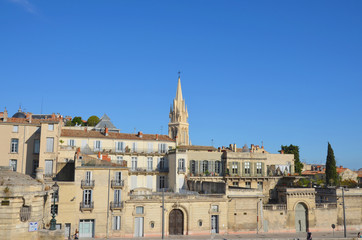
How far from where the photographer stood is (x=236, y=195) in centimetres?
4066

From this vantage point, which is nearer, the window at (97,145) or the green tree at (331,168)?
the window at (97,145)

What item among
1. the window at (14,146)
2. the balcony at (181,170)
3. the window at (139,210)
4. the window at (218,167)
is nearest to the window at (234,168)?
the window at (218,167)

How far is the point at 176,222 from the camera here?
38750 millimetres

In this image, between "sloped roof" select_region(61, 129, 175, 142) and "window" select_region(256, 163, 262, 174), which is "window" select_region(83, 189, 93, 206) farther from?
"window" select_region(256, 163, 262, 174)

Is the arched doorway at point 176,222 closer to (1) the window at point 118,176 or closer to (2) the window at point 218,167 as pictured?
(1) the window at point 118,176

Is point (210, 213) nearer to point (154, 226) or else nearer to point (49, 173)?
point (154, 226)

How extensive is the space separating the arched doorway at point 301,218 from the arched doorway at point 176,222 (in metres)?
14.7

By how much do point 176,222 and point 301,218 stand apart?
16.2 meters

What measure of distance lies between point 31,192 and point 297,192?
3162 centimetres

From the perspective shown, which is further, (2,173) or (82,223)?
(82,223)

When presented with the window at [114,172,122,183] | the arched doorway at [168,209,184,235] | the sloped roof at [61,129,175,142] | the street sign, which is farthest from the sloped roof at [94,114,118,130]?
the street sign

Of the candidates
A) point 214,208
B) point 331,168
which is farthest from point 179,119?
point 214,208

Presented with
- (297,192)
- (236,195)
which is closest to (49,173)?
(236,195)

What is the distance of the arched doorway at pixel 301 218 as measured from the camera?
141 feet
